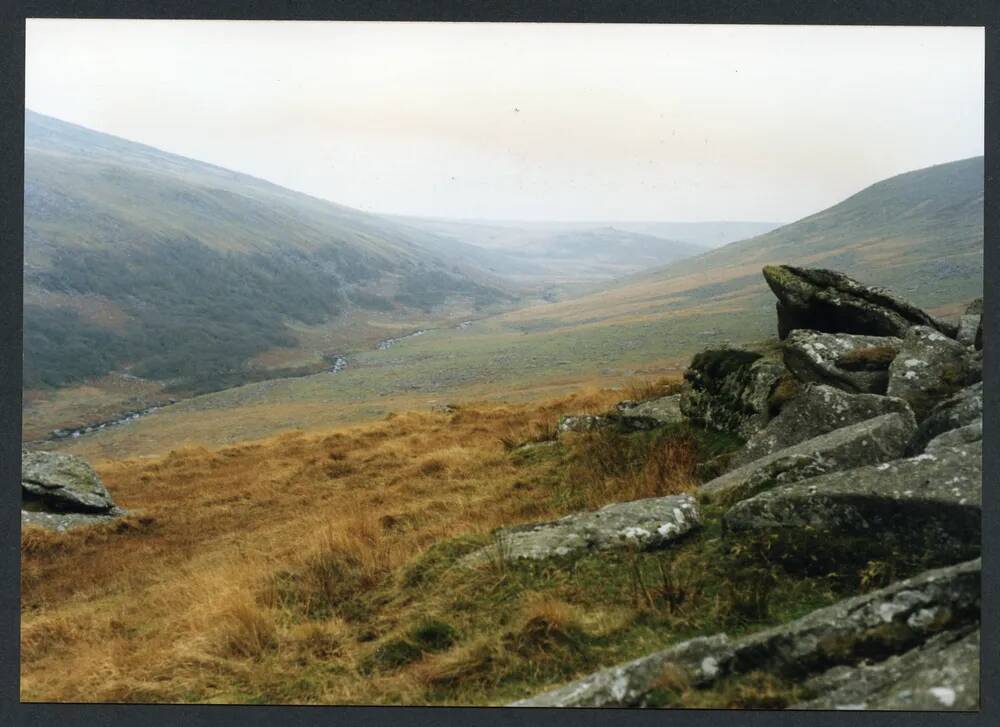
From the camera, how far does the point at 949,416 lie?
6.34 meters

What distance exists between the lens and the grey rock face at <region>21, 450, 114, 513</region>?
11.5 meters

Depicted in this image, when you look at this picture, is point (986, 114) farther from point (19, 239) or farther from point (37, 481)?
point (37, 481)

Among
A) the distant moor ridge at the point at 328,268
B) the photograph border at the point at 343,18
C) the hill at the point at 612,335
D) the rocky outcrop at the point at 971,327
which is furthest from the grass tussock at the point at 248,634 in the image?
the hill at the point at 612,335

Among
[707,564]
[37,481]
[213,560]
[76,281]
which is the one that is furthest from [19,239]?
[76,281]

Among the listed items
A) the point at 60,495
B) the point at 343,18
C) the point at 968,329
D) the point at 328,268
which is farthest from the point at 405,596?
the point at 328,268

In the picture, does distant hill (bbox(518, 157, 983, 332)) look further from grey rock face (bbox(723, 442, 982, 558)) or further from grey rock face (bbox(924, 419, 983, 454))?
grey rock face (bbox(723, 442, 982, 558))

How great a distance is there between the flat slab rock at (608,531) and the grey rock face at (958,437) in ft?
7.13

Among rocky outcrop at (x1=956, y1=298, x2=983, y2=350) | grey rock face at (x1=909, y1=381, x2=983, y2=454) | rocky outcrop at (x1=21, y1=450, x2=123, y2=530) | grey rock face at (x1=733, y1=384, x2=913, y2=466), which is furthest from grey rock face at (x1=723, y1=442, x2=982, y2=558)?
rocky outcrop at (x1=21, y1=450, x2=123, y2=530)

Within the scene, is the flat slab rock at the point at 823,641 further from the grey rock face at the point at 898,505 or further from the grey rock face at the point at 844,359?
the grey rock face at the point at 844,359

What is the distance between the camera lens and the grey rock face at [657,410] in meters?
9.53

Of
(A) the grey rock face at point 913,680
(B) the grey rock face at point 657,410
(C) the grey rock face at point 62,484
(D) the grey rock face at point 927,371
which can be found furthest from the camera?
(C) the grey rock face at point 62,484

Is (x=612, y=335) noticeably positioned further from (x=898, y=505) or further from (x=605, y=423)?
(x=898, y=505)

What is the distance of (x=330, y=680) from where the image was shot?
559cm

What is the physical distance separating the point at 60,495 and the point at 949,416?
13.2 meters
